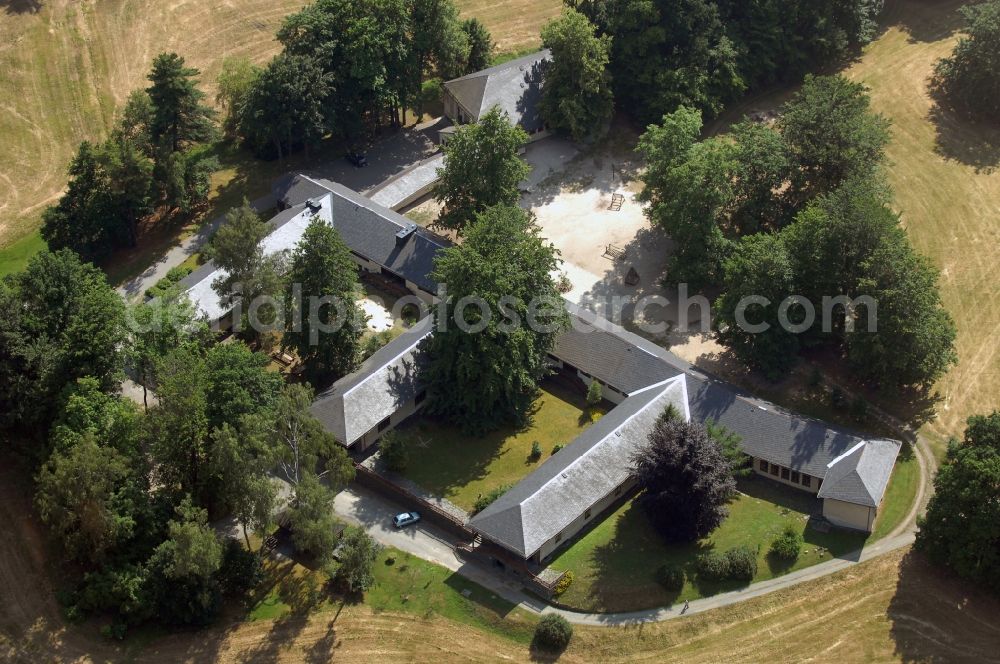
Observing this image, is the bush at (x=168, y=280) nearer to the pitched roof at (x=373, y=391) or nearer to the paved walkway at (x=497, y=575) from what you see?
the pitched roof at (x=373, y=391)

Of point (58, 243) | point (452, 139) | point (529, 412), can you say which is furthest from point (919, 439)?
point (58, 243)

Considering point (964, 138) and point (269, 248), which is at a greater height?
point (269, 248)

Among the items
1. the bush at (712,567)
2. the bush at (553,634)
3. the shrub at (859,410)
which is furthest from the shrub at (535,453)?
the shrub at (859,410)

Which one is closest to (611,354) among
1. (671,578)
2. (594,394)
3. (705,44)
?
Result: (594,394)

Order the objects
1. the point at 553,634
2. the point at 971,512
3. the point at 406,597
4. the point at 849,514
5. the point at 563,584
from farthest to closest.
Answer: the point at 849,514 → the point at 406,597 → the point at 563,584 → the point at 553,634 → the point at 971,512

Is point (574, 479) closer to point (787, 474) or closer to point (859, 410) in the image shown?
point (787, 474)

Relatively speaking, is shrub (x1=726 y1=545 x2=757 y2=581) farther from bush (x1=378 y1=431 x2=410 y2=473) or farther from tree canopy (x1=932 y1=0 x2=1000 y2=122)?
tree canopy (x1=932 y1=0 x2=1000 y2=122)

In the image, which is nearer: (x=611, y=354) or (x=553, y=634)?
(x=553, y=634)
